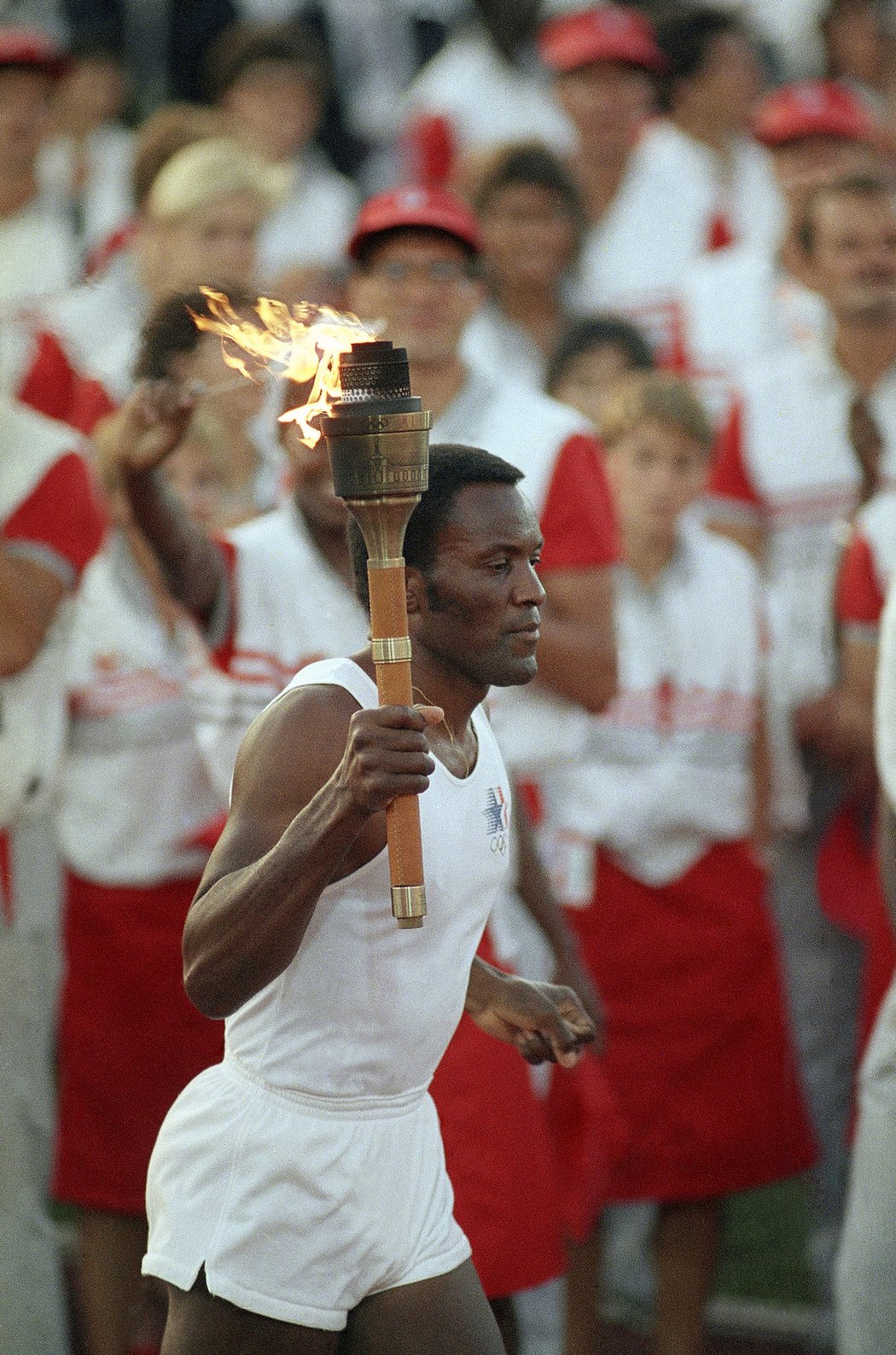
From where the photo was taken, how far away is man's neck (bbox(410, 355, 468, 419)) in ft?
16.2

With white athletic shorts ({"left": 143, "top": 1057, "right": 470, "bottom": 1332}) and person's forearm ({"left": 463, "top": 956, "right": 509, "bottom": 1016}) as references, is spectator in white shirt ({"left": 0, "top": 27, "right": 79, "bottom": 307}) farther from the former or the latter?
white athletic shorts ({"left": 143, "top": 1057, "right": 470, "bottom": 1332})

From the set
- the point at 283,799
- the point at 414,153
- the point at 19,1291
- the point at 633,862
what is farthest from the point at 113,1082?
the point at 414,153

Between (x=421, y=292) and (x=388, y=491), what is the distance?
240 cm

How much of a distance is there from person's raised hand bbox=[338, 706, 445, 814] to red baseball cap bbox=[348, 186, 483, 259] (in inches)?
106

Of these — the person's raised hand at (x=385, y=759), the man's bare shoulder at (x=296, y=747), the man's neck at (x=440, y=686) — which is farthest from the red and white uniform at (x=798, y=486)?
the person's raised hand at (x=385, y=759)

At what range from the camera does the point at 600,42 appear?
24.8 feet

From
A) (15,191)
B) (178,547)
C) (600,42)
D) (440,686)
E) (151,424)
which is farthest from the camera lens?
(600,42)

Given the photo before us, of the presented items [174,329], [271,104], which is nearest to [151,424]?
[174,329]

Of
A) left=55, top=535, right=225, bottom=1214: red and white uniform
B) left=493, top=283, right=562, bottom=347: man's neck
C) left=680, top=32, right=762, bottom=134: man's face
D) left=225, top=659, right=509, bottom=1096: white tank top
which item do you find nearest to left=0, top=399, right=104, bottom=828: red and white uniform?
left=55, top=535, right=225, bottom=1214: red and white uniform

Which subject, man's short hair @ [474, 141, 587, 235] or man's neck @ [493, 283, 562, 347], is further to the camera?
man's neck @ [493, 283, 562, 347]

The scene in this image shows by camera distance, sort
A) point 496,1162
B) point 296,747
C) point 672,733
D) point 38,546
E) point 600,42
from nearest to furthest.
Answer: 1. point 296,747
2. point 496,1162
3. point 38,546
4. point 672,733
5. point 600,42

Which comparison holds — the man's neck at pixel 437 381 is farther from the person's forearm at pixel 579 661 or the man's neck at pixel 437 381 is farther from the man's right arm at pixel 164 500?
the man's right arm at pixel 164 500

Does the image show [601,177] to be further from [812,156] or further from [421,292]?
[421,292]

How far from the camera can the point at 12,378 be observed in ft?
17.5
